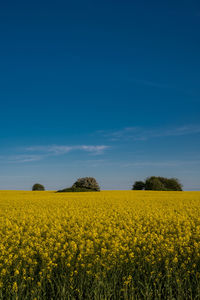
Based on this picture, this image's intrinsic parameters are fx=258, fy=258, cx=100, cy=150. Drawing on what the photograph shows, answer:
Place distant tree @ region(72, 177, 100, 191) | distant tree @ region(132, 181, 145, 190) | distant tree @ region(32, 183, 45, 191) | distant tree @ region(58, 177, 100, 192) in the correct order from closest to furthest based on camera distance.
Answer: distant tree @ region(58, 177, 100, 192) → distant tree @ region(72, 177, 100, 191) → distant tree @ region(132, 181, 145, 190) → distant tree @ region(32, 183, 45, 191)

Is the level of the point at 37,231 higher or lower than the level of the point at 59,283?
higher

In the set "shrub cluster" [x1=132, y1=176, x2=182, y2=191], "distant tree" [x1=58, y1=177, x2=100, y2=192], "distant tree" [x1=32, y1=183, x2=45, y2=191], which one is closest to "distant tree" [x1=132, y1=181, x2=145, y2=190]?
"shrub cluster" [x1=132, y1=176, x2=182, y2=191]

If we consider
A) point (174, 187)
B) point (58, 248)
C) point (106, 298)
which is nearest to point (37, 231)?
point (58, 248)

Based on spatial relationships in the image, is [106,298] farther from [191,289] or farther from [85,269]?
[191,289]

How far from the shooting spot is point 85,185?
47125 millimetres

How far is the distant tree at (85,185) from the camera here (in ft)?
150

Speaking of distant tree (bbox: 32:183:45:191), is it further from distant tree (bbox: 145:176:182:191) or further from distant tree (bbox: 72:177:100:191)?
distant tree (bbox: 145:176:182:191)

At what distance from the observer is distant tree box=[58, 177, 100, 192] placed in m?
45.8

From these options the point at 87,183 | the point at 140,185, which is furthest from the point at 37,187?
the point at 140,185

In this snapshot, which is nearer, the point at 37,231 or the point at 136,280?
the point at 136,280

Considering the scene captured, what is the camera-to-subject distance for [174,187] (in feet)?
216

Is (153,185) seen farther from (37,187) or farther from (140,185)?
(37,187)

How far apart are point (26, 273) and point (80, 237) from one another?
1.85m

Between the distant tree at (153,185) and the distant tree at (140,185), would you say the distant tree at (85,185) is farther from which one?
the distant tree at (140,185)
